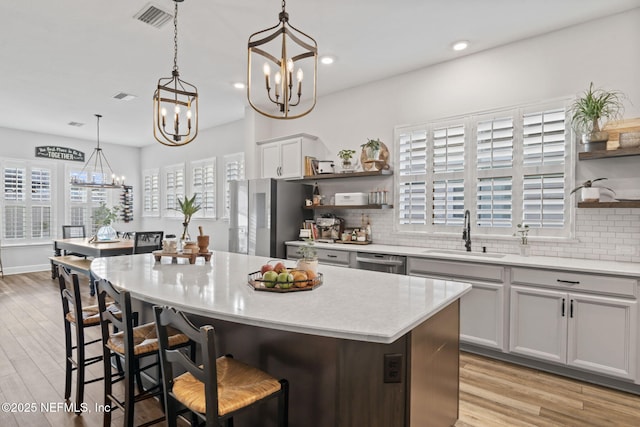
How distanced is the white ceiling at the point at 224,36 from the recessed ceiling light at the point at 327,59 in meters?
0.07

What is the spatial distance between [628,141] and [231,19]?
3.50 meters

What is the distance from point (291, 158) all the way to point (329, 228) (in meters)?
1.15

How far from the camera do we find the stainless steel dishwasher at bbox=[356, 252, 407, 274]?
147 inches

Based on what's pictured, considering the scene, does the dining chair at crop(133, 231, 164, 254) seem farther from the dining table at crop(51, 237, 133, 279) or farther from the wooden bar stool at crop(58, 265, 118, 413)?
the wooden bar stool at crop(58, 265, 118, 413)

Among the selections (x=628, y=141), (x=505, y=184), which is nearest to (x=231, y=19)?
(x=505, y=184)

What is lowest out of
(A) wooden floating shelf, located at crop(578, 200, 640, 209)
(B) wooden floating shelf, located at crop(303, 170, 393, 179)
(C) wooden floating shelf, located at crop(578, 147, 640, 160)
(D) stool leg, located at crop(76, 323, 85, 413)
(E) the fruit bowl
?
(D) stool leg, located at crop(76, 323, 85, 413)

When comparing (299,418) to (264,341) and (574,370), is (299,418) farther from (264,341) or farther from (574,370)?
(574,370)

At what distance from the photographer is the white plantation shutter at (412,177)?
4246 mm

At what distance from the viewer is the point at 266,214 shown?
4750 mm

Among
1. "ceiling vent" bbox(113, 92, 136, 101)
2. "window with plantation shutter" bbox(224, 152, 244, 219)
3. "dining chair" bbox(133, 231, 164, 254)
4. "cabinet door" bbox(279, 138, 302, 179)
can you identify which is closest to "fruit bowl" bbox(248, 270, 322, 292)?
"cabinet door" bbox(279, 138, 302, 179)

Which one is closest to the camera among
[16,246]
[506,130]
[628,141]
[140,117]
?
[628,141]

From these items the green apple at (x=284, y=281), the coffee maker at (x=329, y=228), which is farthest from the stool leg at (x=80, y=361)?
the coffee maker at (x=329, y=228)

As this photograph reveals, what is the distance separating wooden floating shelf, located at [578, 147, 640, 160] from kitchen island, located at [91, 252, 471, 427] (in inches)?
77.1

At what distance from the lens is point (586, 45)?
3.24 metres
